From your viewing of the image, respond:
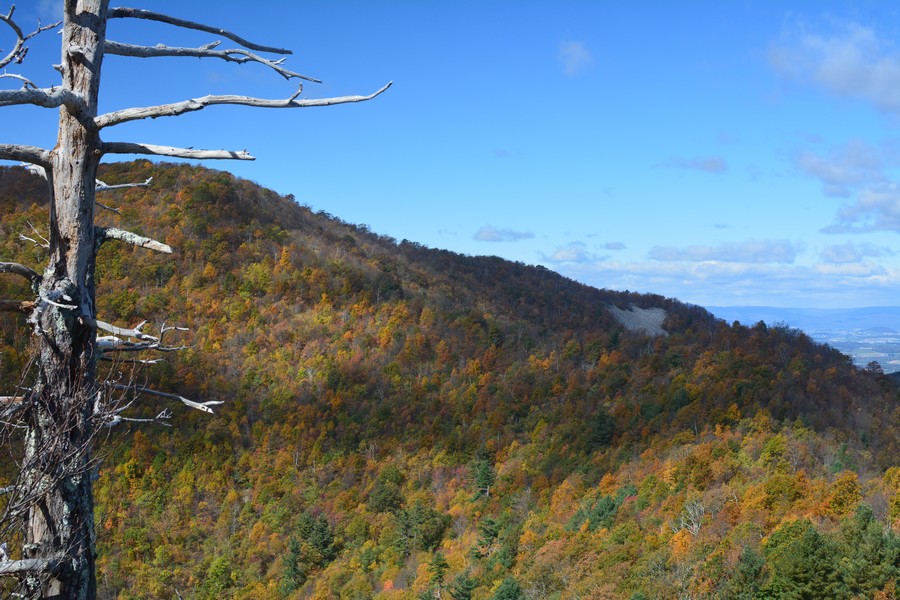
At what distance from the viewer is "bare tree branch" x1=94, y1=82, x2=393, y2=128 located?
412 cm

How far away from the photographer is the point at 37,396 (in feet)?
13.5

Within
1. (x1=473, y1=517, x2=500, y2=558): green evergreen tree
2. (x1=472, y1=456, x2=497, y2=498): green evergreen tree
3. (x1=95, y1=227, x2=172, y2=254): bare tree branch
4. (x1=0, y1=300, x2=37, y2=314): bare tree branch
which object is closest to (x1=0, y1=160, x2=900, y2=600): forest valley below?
(x1=472, y1=456, x2=497, y2=498): green evergreen tree

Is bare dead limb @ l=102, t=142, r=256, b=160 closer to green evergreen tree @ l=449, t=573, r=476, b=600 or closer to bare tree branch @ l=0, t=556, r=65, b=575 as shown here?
bare tree branch @ l=0, t=556, r=65, b=575

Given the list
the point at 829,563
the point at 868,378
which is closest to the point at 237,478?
the point at 829,563

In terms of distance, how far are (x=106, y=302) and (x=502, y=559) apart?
43.3 m

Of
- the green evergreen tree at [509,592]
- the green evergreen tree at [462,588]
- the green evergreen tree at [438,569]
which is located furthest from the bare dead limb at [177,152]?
the green evergreen tree at [438,569]

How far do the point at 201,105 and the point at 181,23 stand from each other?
3.29 ft

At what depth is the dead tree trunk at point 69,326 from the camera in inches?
159

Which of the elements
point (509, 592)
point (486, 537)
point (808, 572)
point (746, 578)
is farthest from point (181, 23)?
point (486, 537)

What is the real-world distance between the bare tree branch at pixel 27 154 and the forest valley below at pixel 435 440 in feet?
83.1

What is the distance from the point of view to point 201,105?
4125 millimetres

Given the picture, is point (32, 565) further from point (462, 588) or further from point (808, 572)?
point (462, 588)

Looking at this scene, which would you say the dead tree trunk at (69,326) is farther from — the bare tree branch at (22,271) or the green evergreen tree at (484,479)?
the green evergreen tree at (484,479)

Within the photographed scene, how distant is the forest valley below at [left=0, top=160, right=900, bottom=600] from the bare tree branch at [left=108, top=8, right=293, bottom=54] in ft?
80.8
